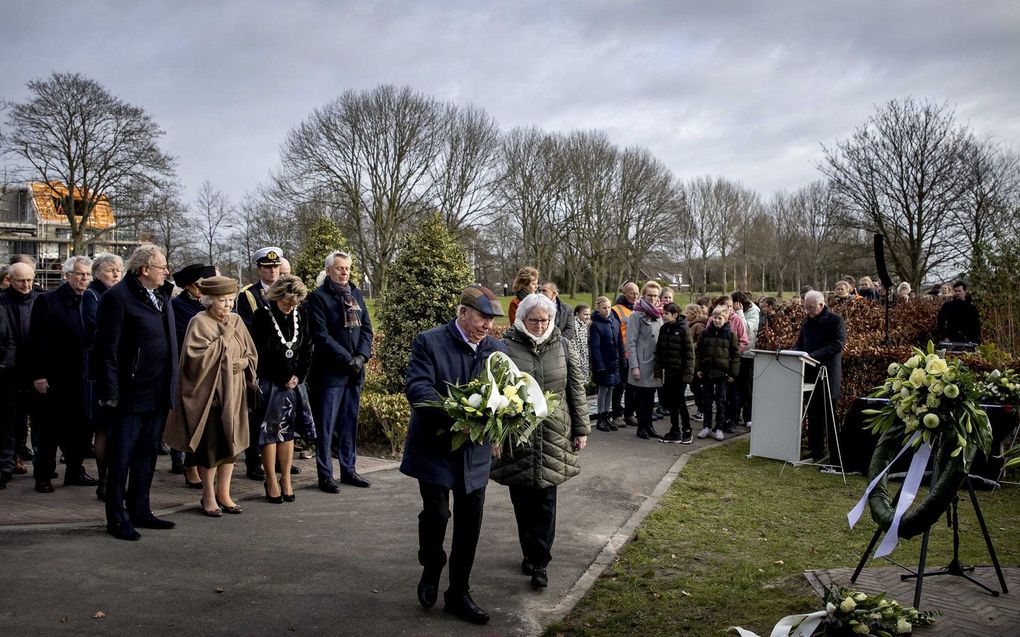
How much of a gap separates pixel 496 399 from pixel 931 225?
123 feet

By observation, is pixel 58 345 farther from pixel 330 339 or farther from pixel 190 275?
pixel 330 339

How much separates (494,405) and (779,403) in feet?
22.3

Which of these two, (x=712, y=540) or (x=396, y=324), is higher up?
(x=396, y=324)

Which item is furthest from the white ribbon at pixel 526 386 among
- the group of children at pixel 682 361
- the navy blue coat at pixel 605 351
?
the navy blue coat at pixel 605 351

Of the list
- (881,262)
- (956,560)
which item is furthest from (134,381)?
(881,262)

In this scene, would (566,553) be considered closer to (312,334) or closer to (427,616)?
(427,616)

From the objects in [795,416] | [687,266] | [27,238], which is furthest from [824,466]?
[27,238]

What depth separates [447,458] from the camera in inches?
191

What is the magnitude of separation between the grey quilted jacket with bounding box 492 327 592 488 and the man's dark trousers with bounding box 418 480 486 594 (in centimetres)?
57

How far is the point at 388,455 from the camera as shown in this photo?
979 centimetres

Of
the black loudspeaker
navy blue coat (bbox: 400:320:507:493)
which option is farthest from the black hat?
the black loudspeaker

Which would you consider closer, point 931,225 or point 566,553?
point 566,553

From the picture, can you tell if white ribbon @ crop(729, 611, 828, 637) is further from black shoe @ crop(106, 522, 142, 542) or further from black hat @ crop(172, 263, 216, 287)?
black hat @ crop(172, 263, 216, 287)

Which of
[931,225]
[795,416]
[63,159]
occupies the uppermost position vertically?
[63,159]
